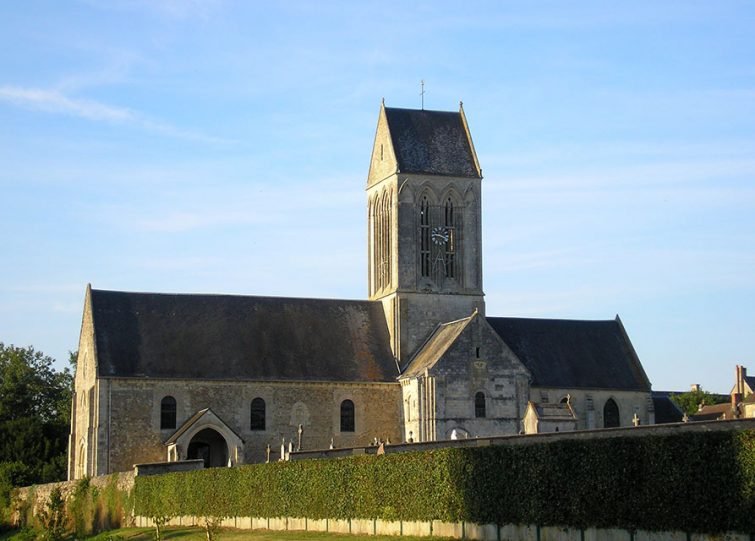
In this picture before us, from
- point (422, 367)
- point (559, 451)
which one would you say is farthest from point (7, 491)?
point (559, 451)

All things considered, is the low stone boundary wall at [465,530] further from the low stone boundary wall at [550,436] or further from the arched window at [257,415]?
the arched window at [257,415]

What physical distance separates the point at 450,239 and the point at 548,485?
44599 mm

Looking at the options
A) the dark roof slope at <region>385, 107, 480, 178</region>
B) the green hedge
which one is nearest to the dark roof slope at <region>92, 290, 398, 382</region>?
the dark roof slope at <region>385, 107, 480, 178</region>

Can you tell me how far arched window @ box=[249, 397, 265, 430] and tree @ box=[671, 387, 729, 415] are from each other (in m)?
46.6

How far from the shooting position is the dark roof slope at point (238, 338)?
70.6 metres

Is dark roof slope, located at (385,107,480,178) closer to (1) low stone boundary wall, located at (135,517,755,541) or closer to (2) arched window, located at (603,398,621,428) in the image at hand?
(2) arched window, located at (603,398,621,428)

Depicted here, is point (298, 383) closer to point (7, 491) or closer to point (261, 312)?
point (261, 312)

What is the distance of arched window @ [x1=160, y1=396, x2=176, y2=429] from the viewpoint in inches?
2736

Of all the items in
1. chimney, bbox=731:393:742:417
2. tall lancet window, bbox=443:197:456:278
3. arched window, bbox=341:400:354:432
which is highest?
tall lancet window, bbox=443:197:456:278

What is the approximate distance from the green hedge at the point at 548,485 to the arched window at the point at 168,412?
23190mm

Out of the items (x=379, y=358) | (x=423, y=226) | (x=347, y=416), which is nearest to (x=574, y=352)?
(x=423, y=226)

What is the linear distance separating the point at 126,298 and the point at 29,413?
23.4 m

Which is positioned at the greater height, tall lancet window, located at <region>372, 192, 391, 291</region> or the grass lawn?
tall lancet window, located at <region>372, 192, 391, 291</region>

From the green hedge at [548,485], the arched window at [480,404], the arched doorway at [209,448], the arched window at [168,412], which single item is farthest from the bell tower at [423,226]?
the green hedge at [548,485]
